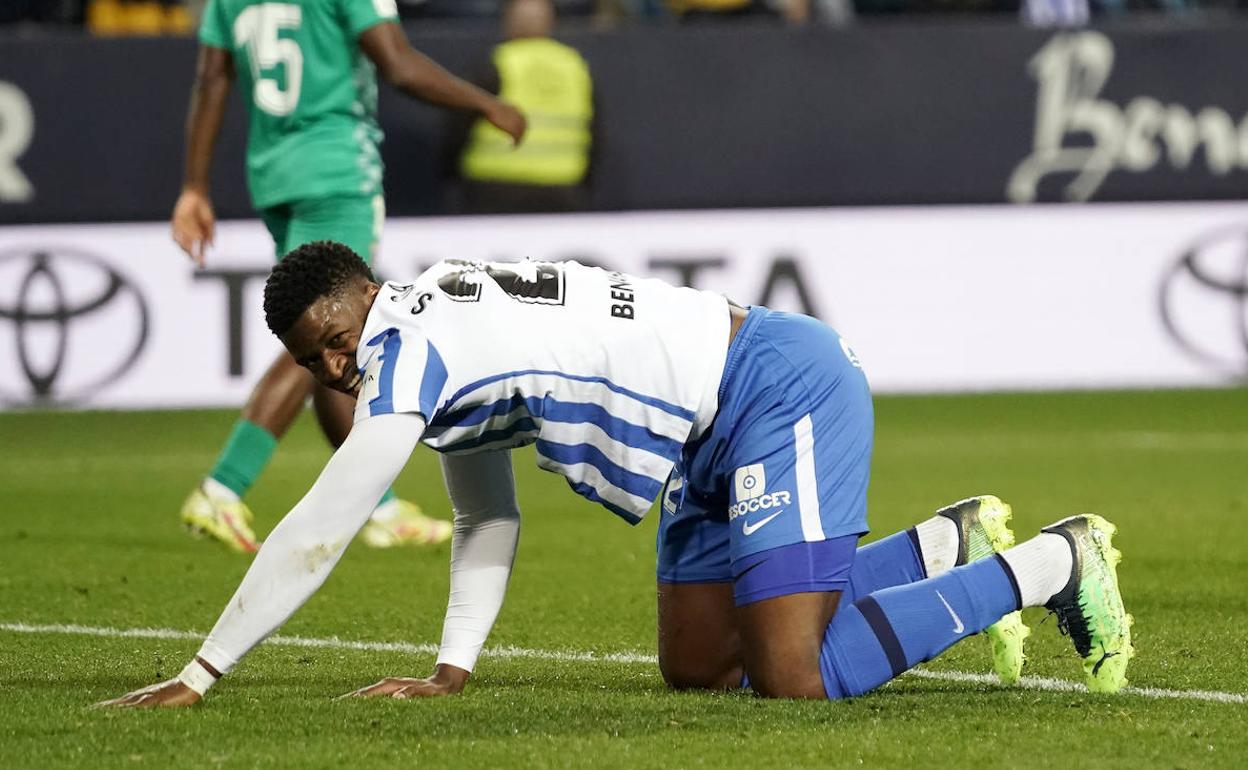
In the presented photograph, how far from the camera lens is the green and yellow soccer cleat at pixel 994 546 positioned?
5.10 meters

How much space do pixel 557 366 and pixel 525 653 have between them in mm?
1330

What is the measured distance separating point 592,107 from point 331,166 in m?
5.08

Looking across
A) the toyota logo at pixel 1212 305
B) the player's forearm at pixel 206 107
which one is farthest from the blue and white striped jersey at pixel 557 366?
the toyota logo at pixel 1212 305

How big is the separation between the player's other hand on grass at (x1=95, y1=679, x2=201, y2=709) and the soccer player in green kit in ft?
9.35

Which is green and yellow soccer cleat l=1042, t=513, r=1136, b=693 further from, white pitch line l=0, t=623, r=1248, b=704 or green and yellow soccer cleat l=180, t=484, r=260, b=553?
green and yellow soccer cleat l=180, t=484, r=260, b=553

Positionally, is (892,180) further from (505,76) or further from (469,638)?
(469,638)

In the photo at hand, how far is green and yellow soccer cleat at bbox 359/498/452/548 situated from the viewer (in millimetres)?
7973

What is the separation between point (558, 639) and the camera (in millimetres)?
5918

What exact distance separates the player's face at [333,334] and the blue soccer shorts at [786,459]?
0.85m

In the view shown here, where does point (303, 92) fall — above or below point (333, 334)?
above

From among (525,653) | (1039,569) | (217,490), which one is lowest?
(217,490)

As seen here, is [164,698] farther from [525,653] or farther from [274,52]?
[274,52]

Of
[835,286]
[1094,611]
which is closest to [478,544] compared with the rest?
[1094,611]

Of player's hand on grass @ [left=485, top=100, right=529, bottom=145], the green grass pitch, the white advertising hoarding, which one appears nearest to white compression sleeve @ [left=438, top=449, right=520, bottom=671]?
the green grass pitch
